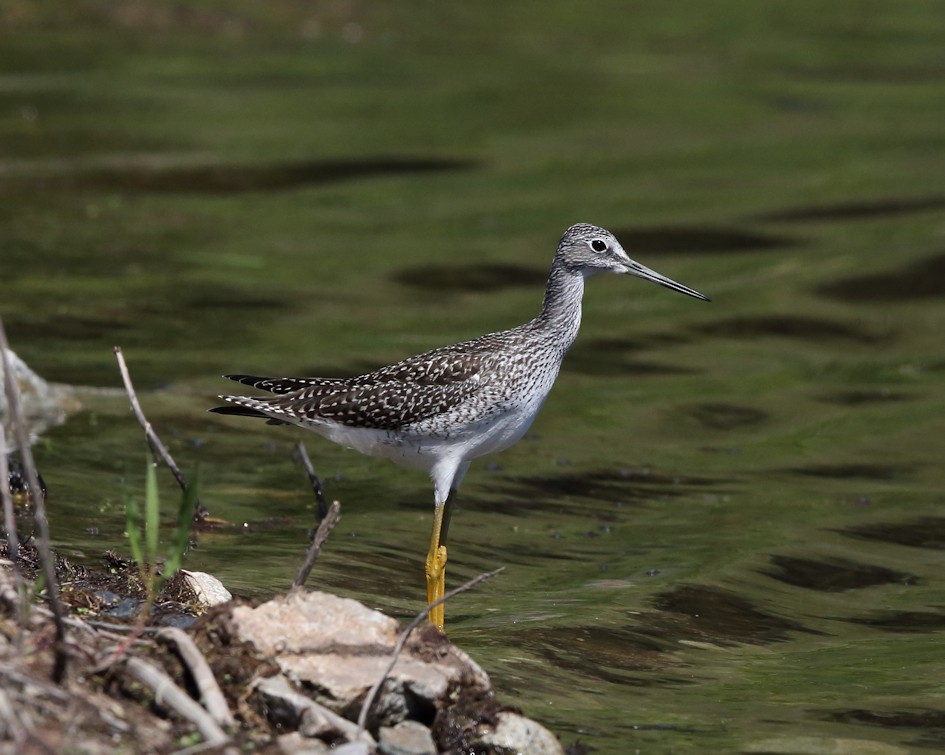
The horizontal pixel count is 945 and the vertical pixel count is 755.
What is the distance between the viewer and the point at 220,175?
70.4 ft

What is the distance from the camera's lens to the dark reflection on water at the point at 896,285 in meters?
18.0

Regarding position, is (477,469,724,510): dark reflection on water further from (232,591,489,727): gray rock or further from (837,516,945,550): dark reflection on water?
(232,591,489,727): gray rock

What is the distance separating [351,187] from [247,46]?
7.46 meters

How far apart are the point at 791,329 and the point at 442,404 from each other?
29.3 feet

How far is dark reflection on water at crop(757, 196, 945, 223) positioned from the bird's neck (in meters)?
11.3

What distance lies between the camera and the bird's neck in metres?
9.62

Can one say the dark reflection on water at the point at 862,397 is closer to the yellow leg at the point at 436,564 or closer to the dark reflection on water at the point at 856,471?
the dark reflection on water at the point at 856,471

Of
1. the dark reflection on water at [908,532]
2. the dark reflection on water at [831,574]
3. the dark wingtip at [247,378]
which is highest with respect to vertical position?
the dark wingtip at [247,378]

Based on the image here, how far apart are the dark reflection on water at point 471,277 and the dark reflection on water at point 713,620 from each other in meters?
8.25

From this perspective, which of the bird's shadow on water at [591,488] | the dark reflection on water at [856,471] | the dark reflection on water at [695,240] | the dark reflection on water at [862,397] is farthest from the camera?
the dark reflection on water at [695,240]

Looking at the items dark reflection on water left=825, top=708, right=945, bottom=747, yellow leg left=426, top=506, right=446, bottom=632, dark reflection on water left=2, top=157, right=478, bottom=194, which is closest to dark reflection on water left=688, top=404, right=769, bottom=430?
yellow leg left=426, top=506, right=446, bottom=632

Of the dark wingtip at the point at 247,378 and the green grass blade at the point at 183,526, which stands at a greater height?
the green grass blade at the point at 183,526

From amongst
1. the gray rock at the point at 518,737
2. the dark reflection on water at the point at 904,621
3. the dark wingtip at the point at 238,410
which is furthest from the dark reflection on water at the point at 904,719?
the dark wingtip at the point at 238,410

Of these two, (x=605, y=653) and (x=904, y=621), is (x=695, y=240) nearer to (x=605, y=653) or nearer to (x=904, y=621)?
(x=904, y=621)
